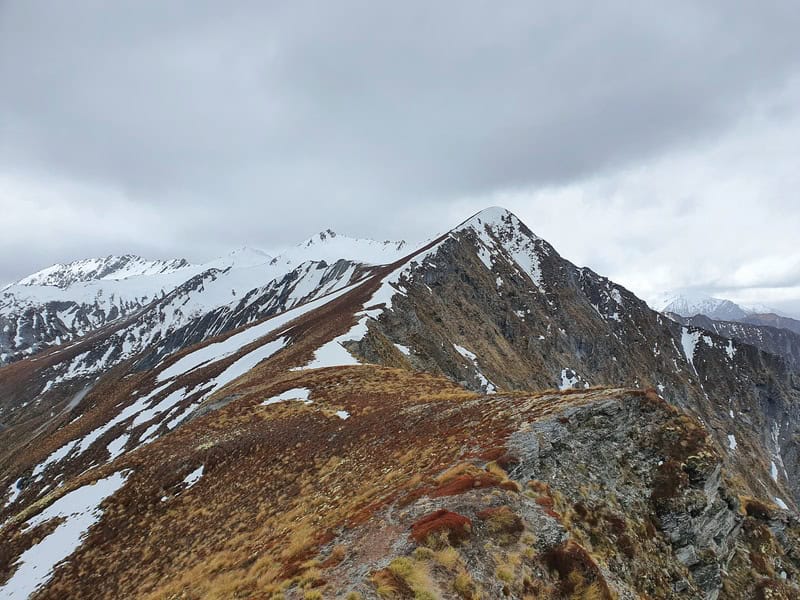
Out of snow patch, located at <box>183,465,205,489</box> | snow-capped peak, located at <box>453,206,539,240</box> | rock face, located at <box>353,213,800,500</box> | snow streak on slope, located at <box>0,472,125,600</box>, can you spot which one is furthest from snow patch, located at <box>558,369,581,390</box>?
snow streak on slope, located at <box>0,472,125,600</box>

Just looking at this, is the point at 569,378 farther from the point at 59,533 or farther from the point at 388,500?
the point at 388,500

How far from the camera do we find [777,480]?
151250mm

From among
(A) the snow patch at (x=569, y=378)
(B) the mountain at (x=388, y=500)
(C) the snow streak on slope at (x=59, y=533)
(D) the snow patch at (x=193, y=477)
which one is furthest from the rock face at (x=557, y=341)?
(C) the snow streak on slope at (x=59, y=533)

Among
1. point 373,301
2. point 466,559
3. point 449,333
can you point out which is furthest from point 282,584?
A: point 449,333

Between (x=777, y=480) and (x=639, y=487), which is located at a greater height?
(x=639, y=487)

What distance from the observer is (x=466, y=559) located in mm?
8922

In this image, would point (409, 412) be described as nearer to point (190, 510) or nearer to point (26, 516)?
point (190, 510)

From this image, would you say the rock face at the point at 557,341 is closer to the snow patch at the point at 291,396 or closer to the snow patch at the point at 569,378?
the snow patch at the point at 569,378

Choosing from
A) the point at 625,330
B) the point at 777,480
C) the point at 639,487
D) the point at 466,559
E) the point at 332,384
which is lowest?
the point at 777,480

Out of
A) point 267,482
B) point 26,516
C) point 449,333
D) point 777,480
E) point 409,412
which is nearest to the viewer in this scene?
point 267,482

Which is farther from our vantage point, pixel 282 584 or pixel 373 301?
pixel 373 301

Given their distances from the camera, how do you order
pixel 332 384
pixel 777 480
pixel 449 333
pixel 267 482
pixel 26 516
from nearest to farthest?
1. pixel 267 482
2. pixel 26 516
3. pixel 332 384
4. pixel 449 333
5. pixel 777 480

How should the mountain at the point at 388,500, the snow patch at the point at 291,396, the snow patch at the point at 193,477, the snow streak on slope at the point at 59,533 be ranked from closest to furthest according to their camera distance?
1. the mountain at the point at 388,500
2. the snow streak on slope at the point at 59,533
3. the snow patch at the point at 193,477
4. the snow patch at the point at 291,396

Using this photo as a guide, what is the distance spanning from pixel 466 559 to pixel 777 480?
205405 mm
